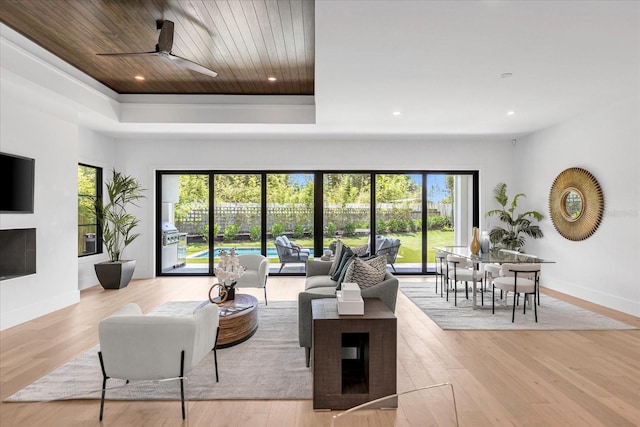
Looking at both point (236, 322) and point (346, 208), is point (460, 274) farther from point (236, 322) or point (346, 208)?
point (236, 322)

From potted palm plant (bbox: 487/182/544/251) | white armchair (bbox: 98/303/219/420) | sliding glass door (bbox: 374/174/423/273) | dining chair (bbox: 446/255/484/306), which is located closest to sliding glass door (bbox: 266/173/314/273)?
sliding glass door (bbox: 374/174/423/273)

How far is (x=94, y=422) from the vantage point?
7.93 feet

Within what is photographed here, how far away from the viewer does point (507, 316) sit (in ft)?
15.8

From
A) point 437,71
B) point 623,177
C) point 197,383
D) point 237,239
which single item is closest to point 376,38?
point 437,71

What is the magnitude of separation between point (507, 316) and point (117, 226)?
256 inches

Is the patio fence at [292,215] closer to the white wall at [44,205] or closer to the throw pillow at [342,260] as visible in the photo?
the white wall at [44,205]

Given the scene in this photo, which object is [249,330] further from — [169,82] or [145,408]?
[169,82]

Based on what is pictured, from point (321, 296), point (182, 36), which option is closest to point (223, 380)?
point (321, 296)

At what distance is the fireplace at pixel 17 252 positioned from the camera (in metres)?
4.55

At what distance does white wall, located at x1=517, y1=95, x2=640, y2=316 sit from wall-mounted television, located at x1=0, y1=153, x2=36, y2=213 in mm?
7796

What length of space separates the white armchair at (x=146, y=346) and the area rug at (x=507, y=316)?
→ 309 centimetres

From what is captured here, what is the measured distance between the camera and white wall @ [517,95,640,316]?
16.1 ft

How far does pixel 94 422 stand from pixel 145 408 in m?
0.30

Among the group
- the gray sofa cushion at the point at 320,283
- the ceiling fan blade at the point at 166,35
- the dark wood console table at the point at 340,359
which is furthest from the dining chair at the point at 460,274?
the ceiling fan blade at the point at 166,35
